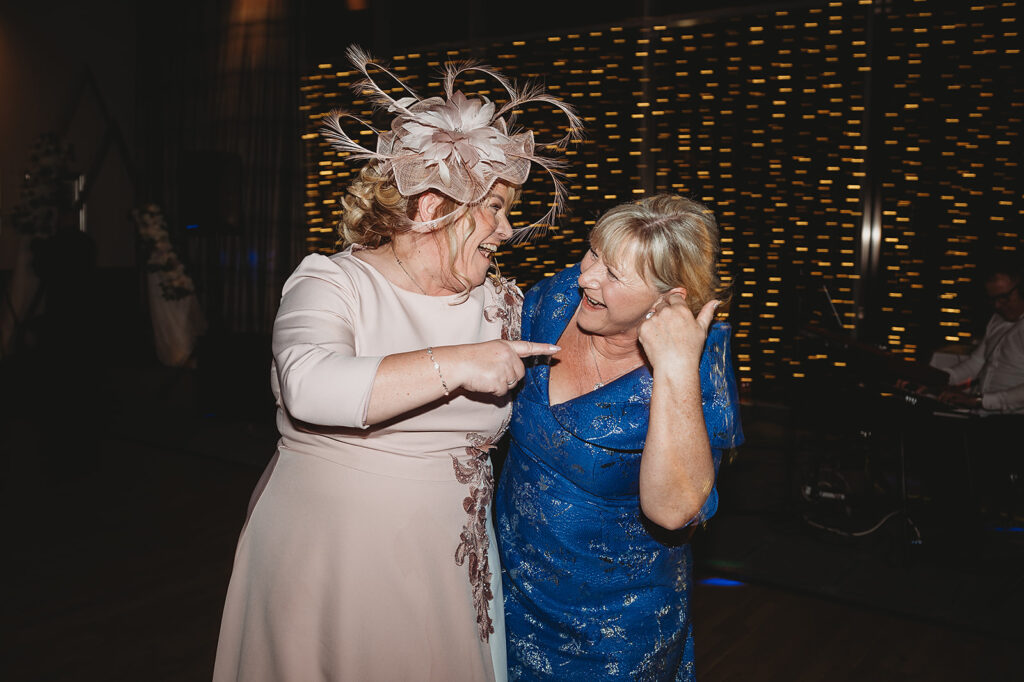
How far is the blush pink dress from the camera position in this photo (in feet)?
Answer: 4.27

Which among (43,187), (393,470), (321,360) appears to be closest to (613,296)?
(393,470)

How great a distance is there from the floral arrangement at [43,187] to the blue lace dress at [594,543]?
23.5 ft

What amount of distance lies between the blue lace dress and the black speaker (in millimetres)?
5584

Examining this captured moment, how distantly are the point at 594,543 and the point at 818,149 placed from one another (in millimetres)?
5260

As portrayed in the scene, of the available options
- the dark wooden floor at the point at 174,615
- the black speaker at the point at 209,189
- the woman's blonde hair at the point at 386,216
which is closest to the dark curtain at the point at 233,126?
the black speaker at the point at 209,189

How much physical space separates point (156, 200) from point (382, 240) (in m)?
8.73

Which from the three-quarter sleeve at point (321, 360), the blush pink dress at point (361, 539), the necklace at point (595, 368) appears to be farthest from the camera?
the necklace at point (595, 368)

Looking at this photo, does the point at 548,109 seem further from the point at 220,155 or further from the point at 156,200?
the point at 156,200

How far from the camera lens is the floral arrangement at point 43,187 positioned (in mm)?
7213

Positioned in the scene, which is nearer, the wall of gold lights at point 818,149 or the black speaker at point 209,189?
the wall of gold lights at point 818,149

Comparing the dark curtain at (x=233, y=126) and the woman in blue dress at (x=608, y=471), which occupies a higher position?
the dark curtain at (x=233, y=126)

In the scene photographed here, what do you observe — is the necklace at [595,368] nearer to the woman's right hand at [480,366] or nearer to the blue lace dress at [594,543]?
the blue lace dress at [594,543]

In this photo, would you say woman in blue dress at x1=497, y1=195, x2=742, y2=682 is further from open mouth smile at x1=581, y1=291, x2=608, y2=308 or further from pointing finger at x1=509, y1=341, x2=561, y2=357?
pointing finger at x1=509, y1=341, x2=561, y2=357

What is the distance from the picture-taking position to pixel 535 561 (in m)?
1.58
